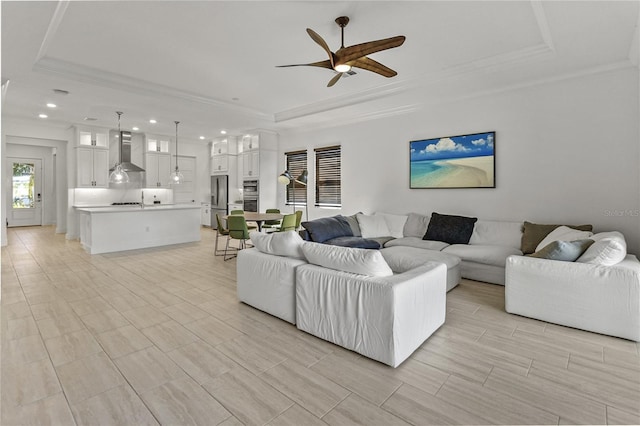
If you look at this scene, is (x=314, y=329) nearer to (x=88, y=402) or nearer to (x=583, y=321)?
(x=88, y=402)

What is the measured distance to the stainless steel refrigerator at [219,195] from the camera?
9.58 meters

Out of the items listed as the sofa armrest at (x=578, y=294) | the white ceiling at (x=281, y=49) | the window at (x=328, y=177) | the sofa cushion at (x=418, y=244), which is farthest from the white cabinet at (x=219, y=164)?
the sofa armrest at (x=578, y=294)

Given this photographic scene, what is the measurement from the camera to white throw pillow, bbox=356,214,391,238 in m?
5.66

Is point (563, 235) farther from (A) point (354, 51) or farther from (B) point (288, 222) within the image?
(B) point (288, 222)

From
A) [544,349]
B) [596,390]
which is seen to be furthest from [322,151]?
[596,390]

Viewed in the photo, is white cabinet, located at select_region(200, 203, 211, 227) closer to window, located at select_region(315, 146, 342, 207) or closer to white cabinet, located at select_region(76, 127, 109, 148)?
white cabinet, located at select_region(76, 127, 109, 148)

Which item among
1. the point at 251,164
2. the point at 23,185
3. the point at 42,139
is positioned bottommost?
the point at 23,185

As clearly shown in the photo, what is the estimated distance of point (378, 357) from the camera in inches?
90.0

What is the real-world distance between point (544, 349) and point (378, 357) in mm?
1405

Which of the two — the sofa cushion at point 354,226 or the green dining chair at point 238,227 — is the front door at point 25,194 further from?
the sofa cushion at point 354,226

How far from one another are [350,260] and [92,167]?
326 inches

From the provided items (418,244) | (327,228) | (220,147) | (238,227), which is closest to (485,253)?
(418,244)

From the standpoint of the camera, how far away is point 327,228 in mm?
4938

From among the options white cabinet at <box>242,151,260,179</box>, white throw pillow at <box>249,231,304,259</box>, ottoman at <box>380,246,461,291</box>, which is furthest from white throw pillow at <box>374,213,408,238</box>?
white cabinet at <box>242,151,260,179</box>
